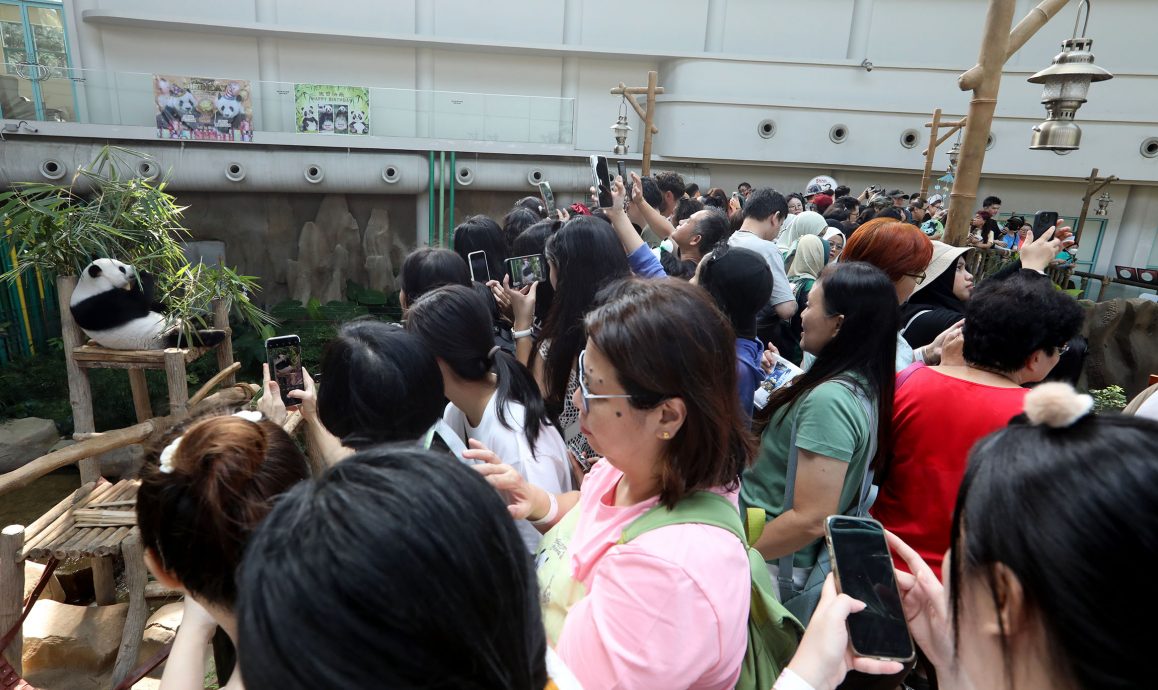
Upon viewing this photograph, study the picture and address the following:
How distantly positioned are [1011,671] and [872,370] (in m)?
1.06

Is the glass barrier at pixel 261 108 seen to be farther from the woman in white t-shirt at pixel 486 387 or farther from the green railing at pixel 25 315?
the woman in white t-shirt at pixel 486 387

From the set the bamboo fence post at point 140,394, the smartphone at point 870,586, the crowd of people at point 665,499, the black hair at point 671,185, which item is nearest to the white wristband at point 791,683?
the crowd of people at point 665,499

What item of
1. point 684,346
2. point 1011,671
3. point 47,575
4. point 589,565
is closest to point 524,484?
point 589,565

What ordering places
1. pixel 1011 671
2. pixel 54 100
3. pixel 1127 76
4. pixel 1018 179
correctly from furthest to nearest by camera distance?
pixel 1018 179 → pixel 1127 76 → pixel 54 100 → pixel 1011 671

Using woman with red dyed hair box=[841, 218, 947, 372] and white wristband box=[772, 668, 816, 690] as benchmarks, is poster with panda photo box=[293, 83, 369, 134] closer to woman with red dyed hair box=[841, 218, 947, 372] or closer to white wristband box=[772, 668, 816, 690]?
woman with red dyed hair box=[841, 218, 947, 372]

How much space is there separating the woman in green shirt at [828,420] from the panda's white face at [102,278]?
119 inches

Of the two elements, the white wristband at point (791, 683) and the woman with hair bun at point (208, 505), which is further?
the woman with hair bun at point (208, 505)

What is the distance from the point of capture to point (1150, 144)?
11977 mm

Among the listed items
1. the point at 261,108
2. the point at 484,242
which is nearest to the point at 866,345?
the point at 484,242

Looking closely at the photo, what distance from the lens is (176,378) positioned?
3053mm

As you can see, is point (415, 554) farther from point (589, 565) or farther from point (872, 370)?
point (872, 370)

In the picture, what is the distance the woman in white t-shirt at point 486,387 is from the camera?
183 cm

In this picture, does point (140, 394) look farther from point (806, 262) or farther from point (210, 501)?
point (806, 262)

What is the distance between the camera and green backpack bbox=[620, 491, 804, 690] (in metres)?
1.11
